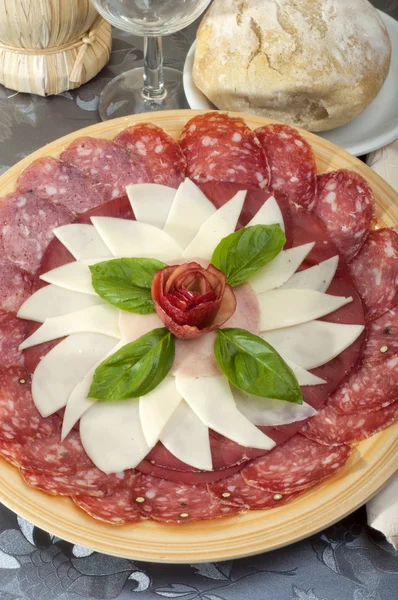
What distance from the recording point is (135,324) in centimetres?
141

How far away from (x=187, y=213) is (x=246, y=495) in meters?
0.61

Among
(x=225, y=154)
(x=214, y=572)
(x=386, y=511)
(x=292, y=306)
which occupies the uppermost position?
(x=225, y=154)

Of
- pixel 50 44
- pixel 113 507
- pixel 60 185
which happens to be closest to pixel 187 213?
pixel 60 185

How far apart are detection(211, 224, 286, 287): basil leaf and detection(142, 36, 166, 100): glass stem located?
739 mm

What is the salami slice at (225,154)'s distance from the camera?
Result: 1661 mm

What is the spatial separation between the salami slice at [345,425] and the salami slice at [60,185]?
2.24 ft

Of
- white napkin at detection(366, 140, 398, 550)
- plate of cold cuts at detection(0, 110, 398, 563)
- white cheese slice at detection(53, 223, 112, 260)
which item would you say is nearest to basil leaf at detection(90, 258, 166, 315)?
plate of cold cuts at detection(0, 110, 398, 563)

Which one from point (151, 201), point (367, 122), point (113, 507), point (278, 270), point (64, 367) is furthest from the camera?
point (367, 122)

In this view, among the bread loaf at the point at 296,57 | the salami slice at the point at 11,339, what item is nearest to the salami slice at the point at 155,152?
the bread loaf at the point at 296,57

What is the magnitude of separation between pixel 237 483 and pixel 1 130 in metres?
1.25

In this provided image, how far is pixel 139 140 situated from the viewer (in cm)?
170

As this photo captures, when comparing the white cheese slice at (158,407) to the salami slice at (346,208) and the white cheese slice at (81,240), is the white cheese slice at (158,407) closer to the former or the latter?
the white cheese slice at (81,240)

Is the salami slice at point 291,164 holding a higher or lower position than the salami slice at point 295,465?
higher

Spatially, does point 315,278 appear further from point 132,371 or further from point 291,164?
point 132,371
